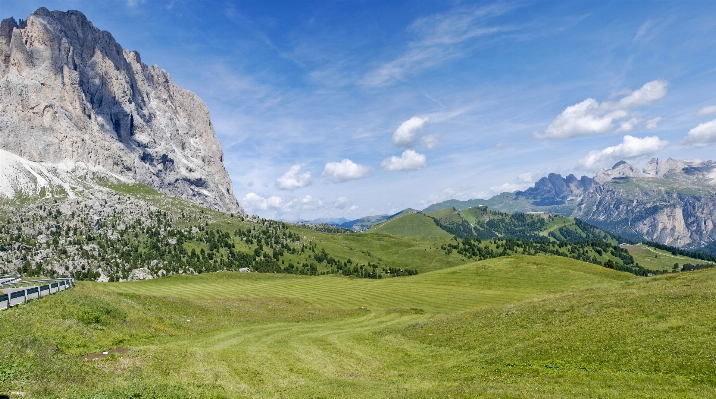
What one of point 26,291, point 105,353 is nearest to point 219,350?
point 105,353

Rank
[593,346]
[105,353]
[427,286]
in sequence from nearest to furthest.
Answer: [105,353] < [593,346] < [427,286]

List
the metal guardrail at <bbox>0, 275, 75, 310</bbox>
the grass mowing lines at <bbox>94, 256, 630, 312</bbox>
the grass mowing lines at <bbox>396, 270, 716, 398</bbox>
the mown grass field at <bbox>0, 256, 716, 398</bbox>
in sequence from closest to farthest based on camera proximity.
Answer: the mown grass field at <bbox>0, 256, 716, 398</bbox> → the grass mowing lines at <bbox>396, 270, 716, 398</bbox> → the metal guardrail at <bbox>0, 275, 75, 310</bbox> → the grass mowing lines at <bbox>94, 256, 630, 312</bbox>

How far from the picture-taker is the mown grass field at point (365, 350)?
→ 2273 cm

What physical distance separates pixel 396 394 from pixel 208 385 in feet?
38.9

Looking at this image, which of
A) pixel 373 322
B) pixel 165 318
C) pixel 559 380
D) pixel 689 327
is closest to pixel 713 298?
pixel 689 327

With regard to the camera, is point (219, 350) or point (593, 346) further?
point (219, 350)

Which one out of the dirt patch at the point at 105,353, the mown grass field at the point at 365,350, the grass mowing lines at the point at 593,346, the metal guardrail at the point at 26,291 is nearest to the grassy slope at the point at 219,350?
the mown grass field at the point at 365,350

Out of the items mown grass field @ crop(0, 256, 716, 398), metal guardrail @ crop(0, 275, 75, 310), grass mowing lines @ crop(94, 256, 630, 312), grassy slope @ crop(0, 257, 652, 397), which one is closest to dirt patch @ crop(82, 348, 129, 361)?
grassy slope @ crop(0, 257, 652, 397)

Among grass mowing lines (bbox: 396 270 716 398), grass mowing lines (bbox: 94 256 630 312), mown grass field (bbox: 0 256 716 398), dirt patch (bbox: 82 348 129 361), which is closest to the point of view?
mown grass field (bbox: 0 256 716 398)

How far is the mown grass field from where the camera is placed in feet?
74.6

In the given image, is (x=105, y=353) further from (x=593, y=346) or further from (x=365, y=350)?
(x=593, y=346)

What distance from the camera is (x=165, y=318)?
156ft

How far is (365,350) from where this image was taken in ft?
130

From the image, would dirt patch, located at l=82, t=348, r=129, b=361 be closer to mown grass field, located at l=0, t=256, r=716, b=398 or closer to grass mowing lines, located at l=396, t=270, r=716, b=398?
mown grass field, located at l=0, t=256, r=716, b=398
